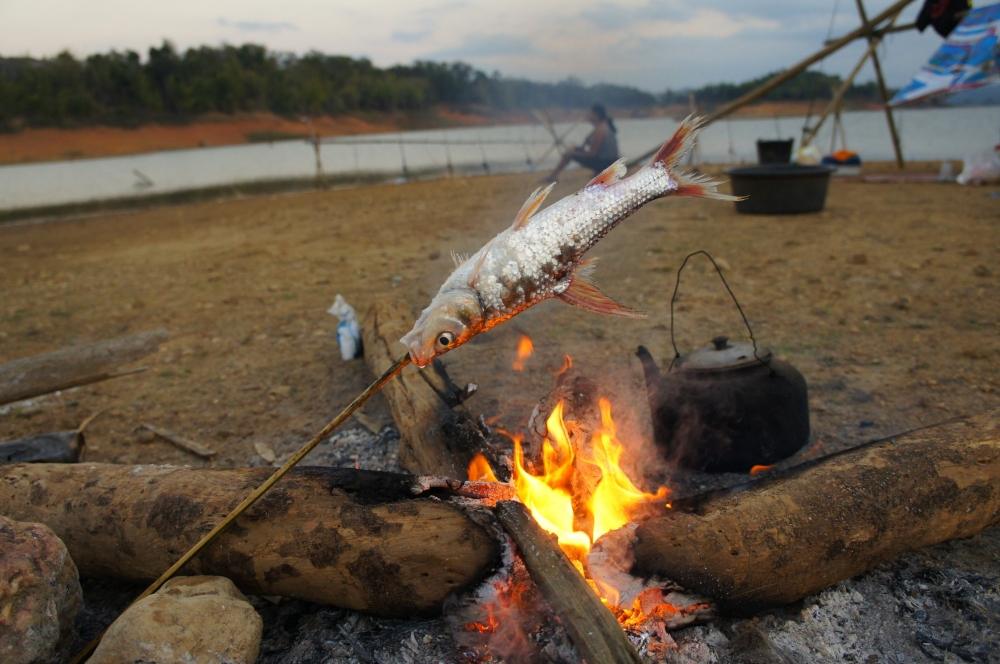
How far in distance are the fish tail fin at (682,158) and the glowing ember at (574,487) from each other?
1215mm

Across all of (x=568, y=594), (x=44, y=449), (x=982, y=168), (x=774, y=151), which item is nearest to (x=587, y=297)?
(x=568, y=594)

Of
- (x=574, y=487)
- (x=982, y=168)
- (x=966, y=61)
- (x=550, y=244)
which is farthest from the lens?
(x=966, y=61)

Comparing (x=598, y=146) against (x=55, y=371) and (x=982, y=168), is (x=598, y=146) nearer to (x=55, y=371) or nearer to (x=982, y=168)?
(x=982, y=168)

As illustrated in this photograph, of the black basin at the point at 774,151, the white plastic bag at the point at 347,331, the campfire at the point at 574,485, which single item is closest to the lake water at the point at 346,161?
the black basin at the point at 774,151

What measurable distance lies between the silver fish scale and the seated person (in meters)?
12.5

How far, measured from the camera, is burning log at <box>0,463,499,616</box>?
2262 mm

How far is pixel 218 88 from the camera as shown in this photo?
5684cm

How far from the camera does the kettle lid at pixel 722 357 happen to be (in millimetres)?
3078

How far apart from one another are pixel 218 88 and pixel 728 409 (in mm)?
63037

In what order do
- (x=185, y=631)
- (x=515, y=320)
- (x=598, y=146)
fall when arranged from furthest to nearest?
(x=598, y=146) < (x=515, y=320) < (x=185, y=631)

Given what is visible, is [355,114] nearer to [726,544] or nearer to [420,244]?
[420,244]

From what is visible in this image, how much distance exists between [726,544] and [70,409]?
4.54m

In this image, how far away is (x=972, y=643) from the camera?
219 cm

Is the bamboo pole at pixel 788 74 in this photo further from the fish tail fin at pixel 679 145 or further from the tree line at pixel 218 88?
the tree line at pixel 218 88
